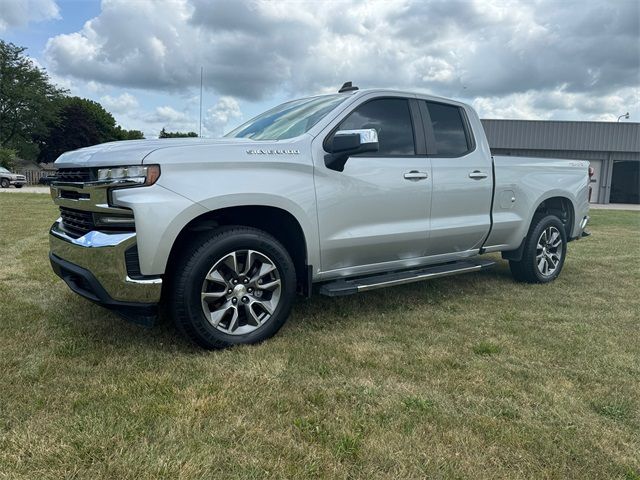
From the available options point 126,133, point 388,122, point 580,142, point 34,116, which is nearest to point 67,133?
point 34,116

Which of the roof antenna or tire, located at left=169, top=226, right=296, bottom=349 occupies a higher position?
the roof antenna

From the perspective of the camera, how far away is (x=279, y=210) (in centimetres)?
366

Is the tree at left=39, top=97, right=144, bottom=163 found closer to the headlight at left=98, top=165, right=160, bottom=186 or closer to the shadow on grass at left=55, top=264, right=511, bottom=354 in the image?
the shadow on grass at left=55, top=264, right=511, bottom=354

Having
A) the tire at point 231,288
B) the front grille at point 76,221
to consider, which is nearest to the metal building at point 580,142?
the tire at point 231,288

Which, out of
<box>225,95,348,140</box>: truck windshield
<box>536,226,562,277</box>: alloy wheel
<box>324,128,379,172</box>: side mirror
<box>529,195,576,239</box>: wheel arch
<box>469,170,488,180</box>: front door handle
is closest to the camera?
<box>324,128,379,172</box>: side mirror

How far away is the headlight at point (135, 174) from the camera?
3086mm

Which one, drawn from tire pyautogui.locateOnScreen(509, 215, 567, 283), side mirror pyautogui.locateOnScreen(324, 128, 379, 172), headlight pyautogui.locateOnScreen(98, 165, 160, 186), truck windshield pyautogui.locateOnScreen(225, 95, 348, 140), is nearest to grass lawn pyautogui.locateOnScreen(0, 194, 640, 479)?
tire pyautogui.locateOnScreen(509, 215, 567, 283)

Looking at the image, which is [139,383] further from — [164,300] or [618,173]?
[618,173]

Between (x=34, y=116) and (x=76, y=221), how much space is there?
181ft

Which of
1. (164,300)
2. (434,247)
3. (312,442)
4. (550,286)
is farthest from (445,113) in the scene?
(312,442)

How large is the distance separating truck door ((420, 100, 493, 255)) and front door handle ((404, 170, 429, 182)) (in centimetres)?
13

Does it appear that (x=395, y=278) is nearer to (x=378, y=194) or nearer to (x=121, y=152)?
(x=378, y=194)

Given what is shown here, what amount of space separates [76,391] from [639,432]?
117 inches

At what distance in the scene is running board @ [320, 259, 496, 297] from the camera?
12.6 ft
